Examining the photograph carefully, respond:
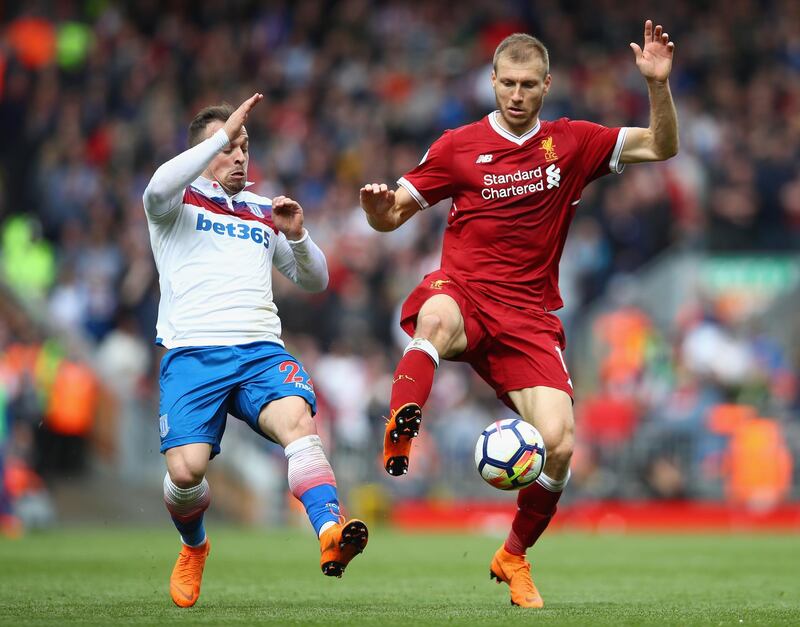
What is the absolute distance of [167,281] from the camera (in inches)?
306

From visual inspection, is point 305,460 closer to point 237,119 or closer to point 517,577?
point 517,577

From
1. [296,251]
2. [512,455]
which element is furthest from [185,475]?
[512,455]

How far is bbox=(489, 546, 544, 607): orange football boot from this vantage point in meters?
7.87

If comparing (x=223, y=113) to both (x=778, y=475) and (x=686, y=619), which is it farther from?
(x=778, y=475)

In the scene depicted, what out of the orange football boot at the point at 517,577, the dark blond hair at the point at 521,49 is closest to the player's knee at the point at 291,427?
the orange football boot at the point at 517,577

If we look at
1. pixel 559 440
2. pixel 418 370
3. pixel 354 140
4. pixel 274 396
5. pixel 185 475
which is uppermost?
pixel 354 140

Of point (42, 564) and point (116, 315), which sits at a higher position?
point (116, 315)

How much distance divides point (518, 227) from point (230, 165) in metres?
1.58

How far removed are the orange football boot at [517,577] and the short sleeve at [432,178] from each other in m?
2.00

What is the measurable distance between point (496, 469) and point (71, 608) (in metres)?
2.25

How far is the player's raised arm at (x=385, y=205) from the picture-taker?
779 centimetres

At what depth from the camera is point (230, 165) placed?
25.7 feet

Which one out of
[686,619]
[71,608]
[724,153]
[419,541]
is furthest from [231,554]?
[724,153]

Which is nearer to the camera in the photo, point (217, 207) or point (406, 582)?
point (217, 207)
